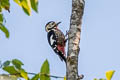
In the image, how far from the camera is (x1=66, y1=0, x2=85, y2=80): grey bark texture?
2.16 meters

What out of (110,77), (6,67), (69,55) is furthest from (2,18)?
(110,77)

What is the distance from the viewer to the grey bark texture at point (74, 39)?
216 centimetres

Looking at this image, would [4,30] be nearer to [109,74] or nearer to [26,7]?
[26,7]

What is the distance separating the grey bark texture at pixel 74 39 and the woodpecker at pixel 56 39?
13.5ft

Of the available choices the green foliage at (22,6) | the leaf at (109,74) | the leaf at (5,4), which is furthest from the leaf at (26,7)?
the leaf at (109,74)

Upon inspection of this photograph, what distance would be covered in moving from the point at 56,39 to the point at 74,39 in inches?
207

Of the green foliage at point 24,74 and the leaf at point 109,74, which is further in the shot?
the leaf at point 109,74

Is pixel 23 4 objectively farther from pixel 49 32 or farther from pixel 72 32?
pixel 49 32

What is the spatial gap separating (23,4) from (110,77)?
1050 millimetres

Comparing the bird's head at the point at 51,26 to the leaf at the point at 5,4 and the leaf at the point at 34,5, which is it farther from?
Answer: the leaf at the point at 34,5

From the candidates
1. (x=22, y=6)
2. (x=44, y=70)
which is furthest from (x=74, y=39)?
(x=22, y=6)

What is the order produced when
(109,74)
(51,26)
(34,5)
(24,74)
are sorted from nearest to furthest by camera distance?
(34,5)
(24,74)
(109,74)
(51,26)

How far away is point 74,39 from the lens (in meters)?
2.35

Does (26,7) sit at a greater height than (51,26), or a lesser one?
lesser
